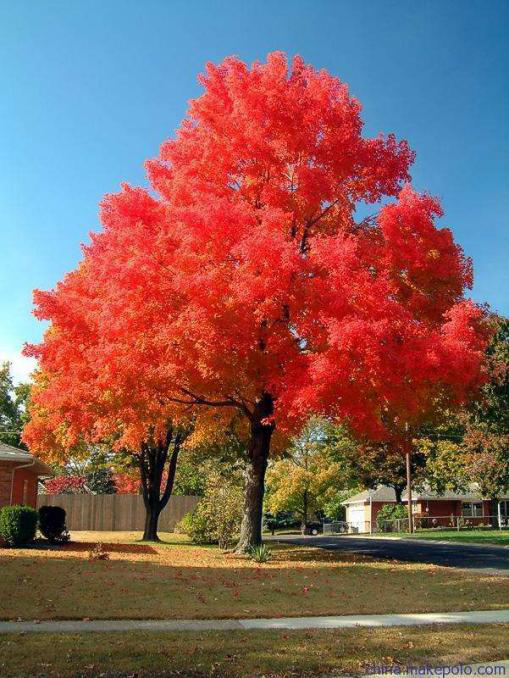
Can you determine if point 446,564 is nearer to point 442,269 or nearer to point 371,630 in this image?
point 442,269

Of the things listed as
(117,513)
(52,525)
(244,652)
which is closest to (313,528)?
(117,513)

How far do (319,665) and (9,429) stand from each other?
5969 cm

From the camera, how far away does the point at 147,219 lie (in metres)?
21.0

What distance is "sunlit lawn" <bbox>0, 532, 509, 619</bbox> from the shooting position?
10.8 m

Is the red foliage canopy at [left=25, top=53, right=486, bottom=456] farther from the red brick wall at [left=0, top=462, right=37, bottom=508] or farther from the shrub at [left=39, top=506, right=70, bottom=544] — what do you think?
the shrub at [left=39, top=506, right=70, bottom=544]

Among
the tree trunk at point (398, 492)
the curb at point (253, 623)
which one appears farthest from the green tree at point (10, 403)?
the curb at point (253, 623)

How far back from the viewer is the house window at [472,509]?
63.2 metres

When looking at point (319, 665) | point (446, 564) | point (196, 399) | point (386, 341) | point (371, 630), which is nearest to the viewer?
point (319, 665)

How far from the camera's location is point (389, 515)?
5631 centimetres

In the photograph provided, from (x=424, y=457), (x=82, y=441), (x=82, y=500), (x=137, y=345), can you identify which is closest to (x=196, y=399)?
(x=137, y=345)

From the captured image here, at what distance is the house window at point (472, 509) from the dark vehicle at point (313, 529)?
14.6 m

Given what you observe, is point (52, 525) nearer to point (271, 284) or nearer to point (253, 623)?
point (271, 284)

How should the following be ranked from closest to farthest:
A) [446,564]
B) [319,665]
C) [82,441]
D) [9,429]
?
[319,665] → [446,564] → [82,441] → [9,429]

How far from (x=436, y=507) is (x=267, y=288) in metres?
51.6
